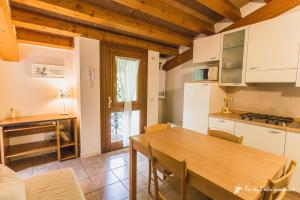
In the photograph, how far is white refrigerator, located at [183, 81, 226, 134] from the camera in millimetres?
2779

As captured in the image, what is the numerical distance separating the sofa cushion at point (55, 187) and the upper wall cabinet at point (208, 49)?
2840 mm

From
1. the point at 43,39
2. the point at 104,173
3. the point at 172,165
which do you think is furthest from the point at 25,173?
the point at 172,165

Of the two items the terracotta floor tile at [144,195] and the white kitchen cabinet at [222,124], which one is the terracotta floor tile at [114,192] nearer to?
the terracotta floor tile at [144,195]

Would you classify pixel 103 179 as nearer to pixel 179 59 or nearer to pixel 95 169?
pixel 95 169

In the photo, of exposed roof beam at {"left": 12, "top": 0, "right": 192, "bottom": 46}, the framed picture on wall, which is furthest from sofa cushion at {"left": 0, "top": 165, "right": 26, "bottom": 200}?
the framed picture on wall

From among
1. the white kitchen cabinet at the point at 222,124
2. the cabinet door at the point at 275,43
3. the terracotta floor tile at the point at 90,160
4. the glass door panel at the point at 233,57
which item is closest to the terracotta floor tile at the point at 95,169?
the terracotta floor tile at the point at 90,160

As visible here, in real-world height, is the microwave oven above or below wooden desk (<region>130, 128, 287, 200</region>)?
above

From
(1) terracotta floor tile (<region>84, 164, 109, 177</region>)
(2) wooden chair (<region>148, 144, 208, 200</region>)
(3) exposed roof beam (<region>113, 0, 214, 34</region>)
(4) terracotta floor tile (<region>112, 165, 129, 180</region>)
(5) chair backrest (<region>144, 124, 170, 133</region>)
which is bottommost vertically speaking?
(4) terracotta floor tile (<region>112, 165, 129, 180</region>)

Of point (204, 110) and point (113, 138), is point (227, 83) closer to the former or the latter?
point (204, 110)

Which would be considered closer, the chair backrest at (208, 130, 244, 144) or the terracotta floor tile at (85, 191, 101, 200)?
the chair backrest at (208, 130, 244, 144)

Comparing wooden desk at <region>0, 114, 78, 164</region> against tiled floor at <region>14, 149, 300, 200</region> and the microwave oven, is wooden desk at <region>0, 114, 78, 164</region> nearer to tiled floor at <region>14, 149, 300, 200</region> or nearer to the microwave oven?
tiled floor at <region>14, 149, 300, 200</region>

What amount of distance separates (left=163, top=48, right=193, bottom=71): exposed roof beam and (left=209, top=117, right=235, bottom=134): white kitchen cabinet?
174 centimetres

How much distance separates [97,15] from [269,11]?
2576mm

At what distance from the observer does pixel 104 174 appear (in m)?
2.34
